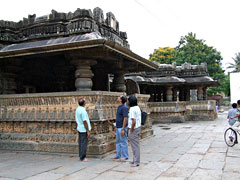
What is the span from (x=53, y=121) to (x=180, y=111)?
11475 millimetres

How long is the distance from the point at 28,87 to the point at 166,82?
10371 millimetres

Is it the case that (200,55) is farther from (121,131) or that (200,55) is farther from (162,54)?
(121,131)

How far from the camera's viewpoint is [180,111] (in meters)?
16.7

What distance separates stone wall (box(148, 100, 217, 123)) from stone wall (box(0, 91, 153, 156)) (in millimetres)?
9868

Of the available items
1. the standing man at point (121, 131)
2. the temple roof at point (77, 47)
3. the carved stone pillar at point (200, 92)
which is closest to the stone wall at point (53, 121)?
the standing man at point (121, 131)

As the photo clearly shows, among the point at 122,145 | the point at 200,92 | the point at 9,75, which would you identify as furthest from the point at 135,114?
the point at 200,92

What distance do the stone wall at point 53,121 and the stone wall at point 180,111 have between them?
9.87 m

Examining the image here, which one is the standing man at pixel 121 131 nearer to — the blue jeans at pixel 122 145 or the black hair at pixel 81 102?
the blue jeans at pixel 122 145

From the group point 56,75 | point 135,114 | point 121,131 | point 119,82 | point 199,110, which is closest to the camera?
point 135,114

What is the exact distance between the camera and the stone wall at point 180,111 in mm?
16562

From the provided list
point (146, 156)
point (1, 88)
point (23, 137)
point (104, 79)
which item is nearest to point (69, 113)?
point (23, 137)

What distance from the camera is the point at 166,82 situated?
17391 mm

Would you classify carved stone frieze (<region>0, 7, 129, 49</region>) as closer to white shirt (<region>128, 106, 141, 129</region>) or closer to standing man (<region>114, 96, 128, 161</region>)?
standing man (<region>114, 96, 128, 161</region>)

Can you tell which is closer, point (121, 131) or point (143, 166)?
point (143, 166)
